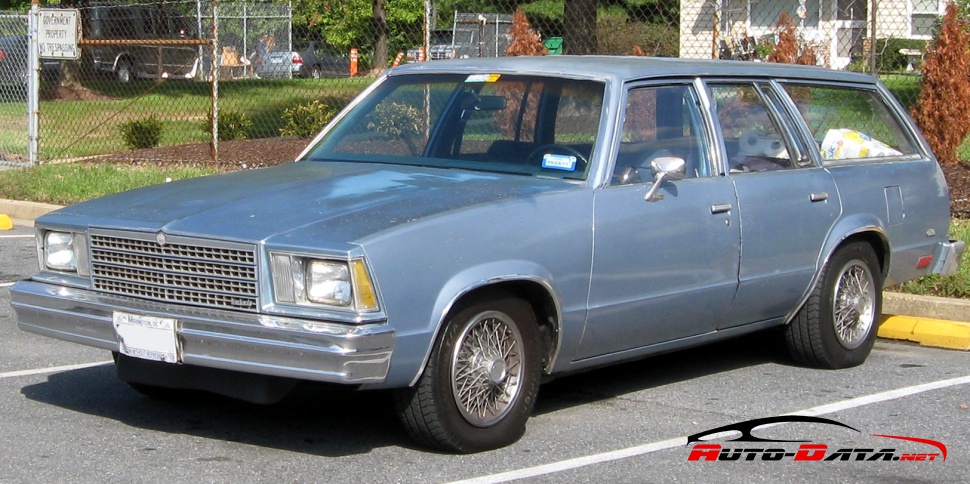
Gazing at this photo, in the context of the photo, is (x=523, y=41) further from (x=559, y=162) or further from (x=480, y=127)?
(x=559, y=162)

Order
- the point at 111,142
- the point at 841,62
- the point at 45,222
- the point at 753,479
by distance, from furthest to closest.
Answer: the point at 841,62
the point at 111,142
the point at 45,222
the point at 753,479

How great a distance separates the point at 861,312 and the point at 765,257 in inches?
39.9

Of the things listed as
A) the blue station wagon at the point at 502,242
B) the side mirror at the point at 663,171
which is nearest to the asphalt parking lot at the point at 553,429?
the blue station wagon at the point at 502,242

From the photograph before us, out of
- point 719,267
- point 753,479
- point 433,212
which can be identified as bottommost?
point 753,479

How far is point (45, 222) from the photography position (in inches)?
211

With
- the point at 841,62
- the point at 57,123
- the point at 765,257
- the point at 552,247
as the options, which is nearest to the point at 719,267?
the point at 765,257

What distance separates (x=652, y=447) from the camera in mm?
5297

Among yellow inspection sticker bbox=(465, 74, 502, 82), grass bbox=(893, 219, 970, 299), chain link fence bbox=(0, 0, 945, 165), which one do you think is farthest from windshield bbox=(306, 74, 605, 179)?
chain link fence bbox=(0, 0, 945, 165)

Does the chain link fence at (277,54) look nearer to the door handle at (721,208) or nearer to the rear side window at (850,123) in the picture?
the rear side window at (850,123)

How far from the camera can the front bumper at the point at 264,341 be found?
450 centimetres

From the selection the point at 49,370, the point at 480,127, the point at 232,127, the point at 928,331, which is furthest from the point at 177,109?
the point at 480,127

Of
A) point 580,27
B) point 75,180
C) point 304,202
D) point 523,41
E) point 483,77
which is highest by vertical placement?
point 580,27

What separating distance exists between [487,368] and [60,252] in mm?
1846

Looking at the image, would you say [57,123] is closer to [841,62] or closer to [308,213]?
[841,62]
